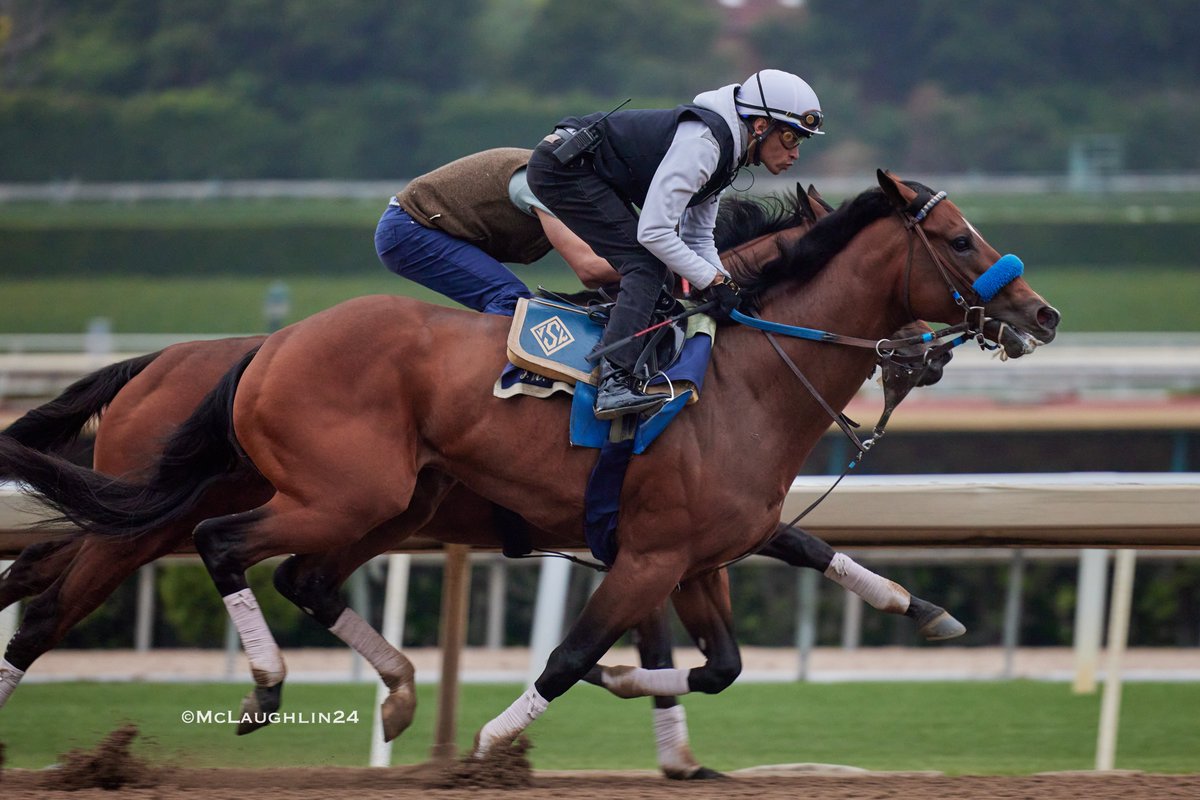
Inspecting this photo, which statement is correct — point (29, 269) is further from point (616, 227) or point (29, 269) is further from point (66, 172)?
point (616, 227)

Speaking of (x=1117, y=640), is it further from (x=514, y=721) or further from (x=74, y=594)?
(x=74, y=594)

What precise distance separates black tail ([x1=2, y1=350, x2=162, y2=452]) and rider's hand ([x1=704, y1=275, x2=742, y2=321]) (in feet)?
5.85

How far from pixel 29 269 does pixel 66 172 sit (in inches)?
246

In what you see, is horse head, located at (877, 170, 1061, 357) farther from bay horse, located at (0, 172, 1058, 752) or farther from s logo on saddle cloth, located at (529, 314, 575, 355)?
s logo on saddle cloth, located at (529, 314, 575, 355)

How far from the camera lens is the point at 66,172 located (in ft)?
143

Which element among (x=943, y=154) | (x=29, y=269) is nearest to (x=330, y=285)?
(x=29, y=269)

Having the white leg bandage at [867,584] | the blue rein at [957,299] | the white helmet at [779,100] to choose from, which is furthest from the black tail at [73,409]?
the white leg bandage at [867,584]

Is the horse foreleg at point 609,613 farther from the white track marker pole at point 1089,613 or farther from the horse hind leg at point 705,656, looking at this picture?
the white track marker pole at point 1089,613

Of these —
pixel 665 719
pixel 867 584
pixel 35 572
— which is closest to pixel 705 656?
pixel 665 719

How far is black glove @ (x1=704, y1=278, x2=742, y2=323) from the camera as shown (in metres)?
4.11

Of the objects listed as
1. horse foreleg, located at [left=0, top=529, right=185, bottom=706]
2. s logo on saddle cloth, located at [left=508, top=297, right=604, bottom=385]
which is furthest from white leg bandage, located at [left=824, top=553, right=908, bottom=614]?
horse foreleg, located at [left=0, top=529, right=185, bottom=706]

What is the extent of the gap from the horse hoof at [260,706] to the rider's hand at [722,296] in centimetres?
159

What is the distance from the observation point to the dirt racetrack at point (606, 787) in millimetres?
3945

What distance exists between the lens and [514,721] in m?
4.02
